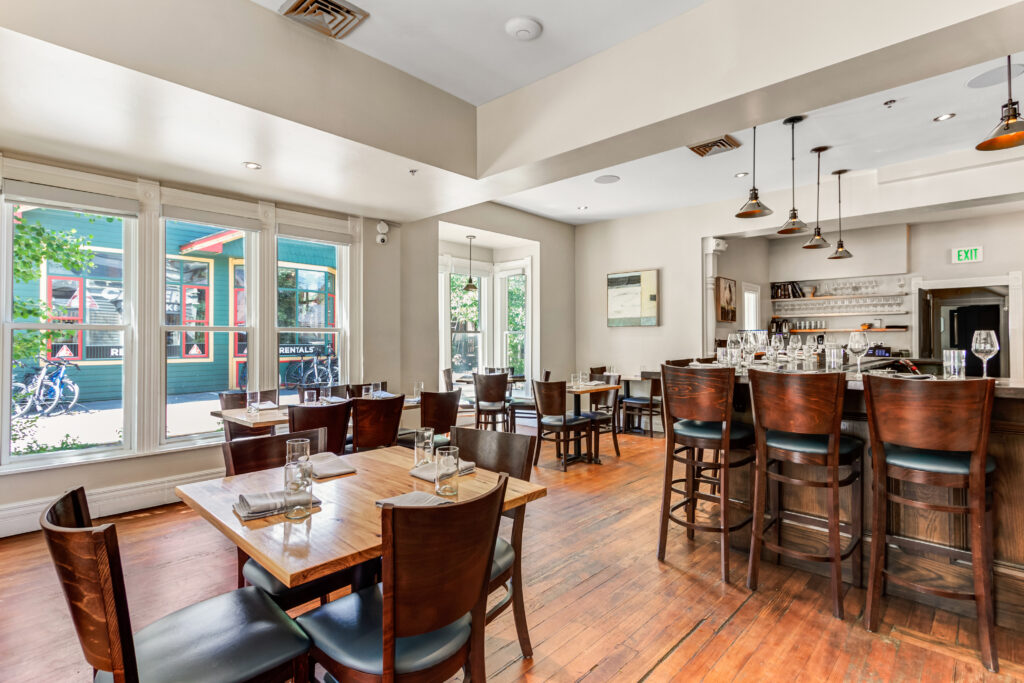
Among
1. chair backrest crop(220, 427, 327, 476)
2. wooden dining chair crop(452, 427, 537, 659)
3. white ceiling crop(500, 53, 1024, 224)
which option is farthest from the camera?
white ceiling crop(500, 53, 1024, 224)

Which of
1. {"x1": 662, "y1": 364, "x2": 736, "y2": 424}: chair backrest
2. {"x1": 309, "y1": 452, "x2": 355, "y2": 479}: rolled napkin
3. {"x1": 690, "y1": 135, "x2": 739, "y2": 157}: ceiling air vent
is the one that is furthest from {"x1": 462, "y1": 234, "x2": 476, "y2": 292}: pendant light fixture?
{"x1": 309, "y1": 452, "x2": 355, "y2": 479}: rolled napkin

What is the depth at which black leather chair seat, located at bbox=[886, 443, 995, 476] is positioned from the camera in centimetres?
198

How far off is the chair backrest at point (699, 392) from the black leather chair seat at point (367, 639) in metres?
1.76

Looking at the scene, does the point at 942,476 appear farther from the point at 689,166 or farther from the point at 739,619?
the point at 689,166

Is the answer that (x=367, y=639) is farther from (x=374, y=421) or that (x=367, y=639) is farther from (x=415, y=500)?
(x=374, y=421)

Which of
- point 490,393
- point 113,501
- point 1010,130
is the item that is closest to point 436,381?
point 490,393

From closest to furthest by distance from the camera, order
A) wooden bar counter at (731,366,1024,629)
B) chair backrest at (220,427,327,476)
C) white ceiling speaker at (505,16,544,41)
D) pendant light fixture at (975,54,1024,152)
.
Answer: chair backrest at (220,427,327,476) < wooden bar counter at (731,366,1024,629) < pendant light fixture at (975,54,1024,152) < white ceiling speaker at (505,16,544,41)

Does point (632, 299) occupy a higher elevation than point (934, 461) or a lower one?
higher

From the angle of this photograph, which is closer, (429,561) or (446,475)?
(429,561)

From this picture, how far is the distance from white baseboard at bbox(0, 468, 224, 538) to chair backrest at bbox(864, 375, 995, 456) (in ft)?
15.1

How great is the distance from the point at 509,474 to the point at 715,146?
3799 mm

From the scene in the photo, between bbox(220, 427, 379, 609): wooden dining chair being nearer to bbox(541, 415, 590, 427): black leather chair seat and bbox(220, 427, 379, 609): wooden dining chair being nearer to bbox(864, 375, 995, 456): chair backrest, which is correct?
bbox(864, 375, 995, 456): chair backrest

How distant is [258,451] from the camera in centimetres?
206

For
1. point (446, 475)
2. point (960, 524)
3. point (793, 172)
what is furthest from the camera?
point (793, 172)
